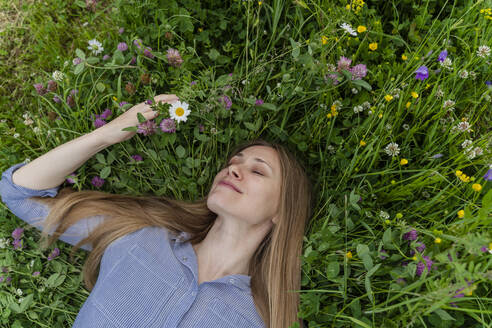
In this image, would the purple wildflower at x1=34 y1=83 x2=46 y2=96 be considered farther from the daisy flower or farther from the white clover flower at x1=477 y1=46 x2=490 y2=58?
the white clover flower at x1=477 y1=46 x2=490 y2=58

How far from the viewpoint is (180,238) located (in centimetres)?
213

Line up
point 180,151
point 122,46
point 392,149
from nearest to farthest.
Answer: point 392,149 < point 180,151 < point 122,46

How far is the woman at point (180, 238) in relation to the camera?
5.98 ft

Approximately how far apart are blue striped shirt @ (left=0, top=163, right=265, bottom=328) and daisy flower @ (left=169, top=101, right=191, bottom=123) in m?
0.72

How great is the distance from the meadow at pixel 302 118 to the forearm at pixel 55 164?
122 millimetres

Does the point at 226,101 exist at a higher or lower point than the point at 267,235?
higher

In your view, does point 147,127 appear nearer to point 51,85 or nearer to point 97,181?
point 97,181

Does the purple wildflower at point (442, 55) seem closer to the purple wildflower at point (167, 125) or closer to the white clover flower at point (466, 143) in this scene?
the white clover flower at point (466, 143)

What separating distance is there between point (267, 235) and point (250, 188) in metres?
0.50

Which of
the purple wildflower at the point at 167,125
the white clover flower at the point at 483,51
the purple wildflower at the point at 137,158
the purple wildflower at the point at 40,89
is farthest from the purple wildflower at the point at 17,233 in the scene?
the white clover flower at the point at 483,51

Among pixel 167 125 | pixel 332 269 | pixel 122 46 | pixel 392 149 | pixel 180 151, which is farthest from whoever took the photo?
pixel 122 46

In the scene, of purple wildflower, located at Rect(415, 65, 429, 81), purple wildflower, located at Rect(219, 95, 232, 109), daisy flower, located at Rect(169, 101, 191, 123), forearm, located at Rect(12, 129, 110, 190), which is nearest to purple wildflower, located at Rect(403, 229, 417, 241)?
purple wildflower, located at Rect(415, 65, 429, 81)

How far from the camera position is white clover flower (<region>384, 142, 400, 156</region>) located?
2111mm

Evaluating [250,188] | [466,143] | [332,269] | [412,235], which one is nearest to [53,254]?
[250,188]
